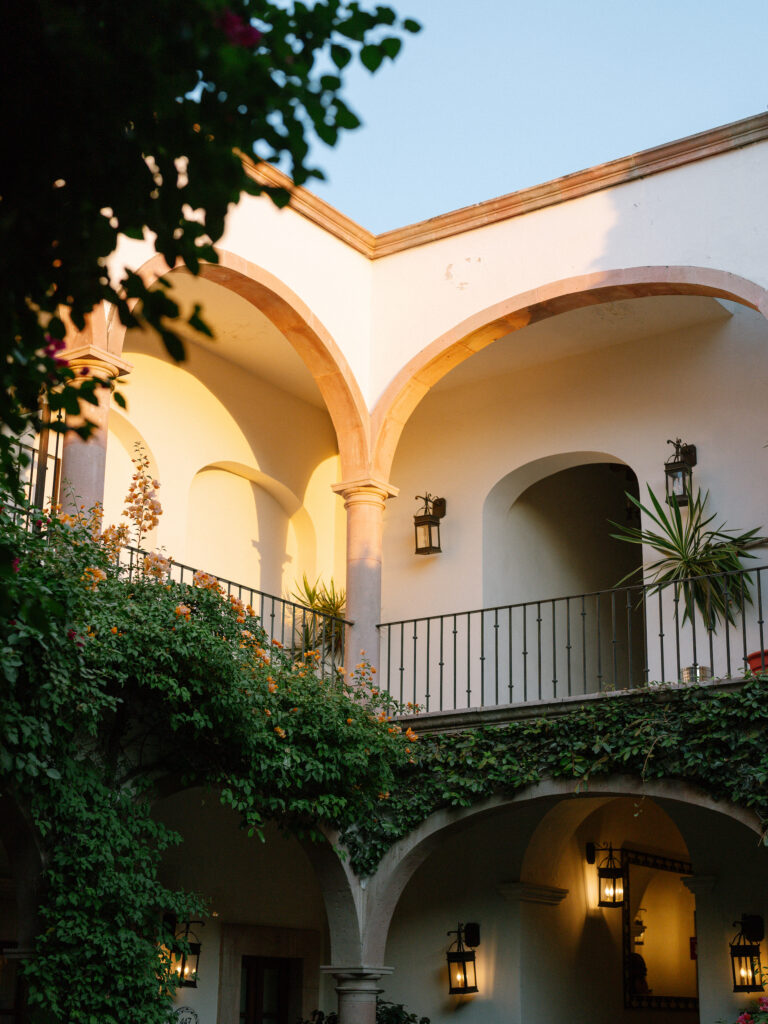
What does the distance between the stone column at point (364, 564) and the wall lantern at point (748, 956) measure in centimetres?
324

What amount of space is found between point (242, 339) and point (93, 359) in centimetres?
310

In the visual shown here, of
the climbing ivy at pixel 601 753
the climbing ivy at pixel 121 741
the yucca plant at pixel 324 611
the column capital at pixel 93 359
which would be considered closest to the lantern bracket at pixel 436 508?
the yucca plant at pixel 324 611

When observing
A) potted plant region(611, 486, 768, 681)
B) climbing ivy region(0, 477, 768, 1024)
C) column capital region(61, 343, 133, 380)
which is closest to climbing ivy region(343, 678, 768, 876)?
climbing ivy region(0, 477, 768, 1024)

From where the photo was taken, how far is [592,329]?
10383 mm

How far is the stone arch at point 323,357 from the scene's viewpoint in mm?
9266

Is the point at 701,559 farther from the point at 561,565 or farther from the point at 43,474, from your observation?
the point at 43,474

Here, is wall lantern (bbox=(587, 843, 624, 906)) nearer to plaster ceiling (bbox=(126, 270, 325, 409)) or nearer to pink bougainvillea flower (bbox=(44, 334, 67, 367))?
plaster ceiling (bbox=(126, 270, 325, 409))

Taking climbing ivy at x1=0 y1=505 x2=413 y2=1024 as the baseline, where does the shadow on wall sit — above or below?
above

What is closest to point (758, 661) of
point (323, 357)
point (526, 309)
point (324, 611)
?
point (526, 309)

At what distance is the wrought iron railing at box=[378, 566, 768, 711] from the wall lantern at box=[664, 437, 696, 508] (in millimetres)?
687

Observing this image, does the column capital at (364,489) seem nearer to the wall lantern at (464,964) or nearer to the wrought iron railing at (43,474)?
the wrought iron railing at (43,474)

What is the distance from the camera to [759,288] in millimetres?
8414

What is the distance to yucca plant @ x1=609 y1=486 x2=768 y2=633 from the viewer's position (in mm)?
8852

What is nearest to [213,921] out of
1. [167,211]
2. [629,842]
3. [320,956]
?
[320,956]
